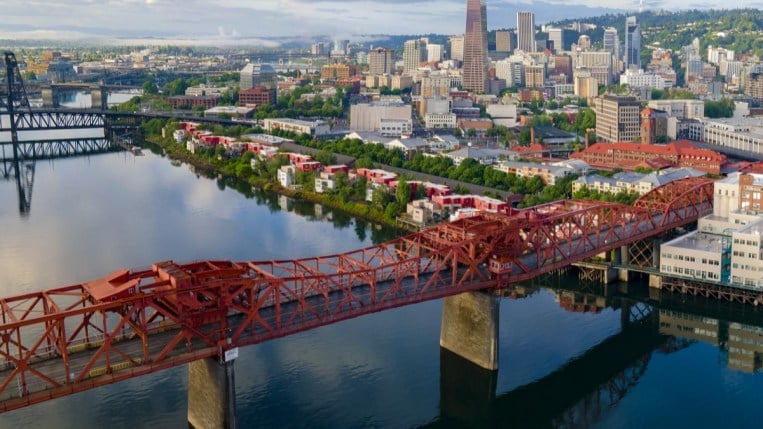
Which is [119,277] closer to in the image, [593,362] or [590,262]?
[593,362]

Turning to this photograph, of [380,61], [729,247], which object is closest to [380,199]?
[729,247]

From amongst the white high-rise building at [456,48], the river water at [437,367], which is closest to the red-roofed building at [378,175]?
the river water at [437,367]

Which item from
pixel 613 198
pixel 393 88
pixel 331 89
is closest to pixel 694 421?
pixel 613 198

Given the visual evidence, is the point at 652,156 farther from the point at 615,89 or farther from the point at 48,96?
the point at 48,96

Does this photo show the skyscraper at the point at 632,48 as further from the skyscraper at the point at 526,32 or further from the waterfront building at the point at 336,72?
the waterfront building at the point at 336,72

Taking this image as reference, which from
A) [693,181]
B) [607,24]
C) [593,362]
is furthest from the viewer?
[607,24]

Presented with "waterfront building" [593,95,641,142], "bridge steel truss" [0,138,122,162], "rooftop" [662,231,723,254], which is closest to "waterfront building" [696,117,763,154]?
"waterfront building" [593,95,641,142]
